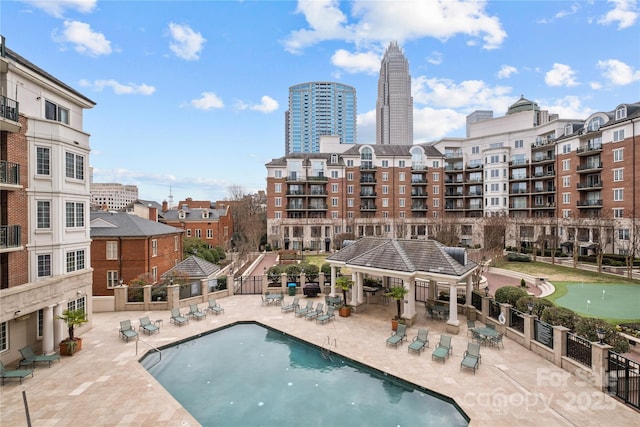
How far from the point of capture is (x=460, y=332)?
16.5m

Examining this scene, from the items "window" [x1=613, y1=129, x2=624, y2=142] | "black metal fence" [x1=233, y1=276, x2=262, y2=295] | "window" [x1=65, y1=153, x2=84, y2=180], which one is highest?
"window" [x1=613, y1=129, x2=624, y2=142]

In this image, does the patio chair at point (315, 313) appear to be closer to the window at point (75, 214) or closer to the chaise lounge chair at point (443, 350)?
the chaise lounge chair at point (443, 350)

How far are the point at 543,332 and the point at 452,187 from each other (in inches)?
1944

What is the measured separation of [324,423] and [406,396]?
3340mm

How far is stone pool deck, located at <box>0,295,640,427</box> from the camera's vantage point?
9.42m

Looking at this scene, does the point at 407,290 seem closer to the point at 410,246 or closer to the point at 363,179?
the point at 410,246

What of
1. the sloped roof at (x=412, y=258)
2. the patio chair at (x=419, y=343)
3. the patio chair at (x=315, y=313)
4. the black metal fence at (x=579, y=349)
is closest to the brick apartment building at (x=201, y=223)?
the patio chair at (x=315, y=313)

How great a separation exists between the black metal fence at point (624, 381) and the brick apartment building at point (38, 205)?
882 inches

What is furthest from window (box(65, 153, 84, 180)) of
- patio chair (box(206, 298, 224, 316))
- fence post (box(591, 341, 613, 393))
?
fence post (box(591, 341, 613, 393))

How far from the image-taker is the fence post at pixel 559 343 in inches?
486

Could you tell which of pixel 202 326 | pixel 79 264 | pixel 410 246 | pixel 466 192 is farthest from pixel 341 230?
pixel 79 264

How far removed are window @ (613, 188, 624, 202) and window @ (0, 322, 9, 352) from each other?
57.0m

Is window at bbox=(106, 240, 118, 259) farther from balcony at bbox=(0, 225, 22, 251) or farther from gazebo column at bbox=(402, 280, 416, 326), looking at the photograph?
gazebo column at bbox=(402, 280, 416, 326)

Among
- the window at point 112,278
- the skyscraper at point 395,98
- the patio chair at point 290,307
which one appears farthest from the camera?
the skyscraper at point 395,98
